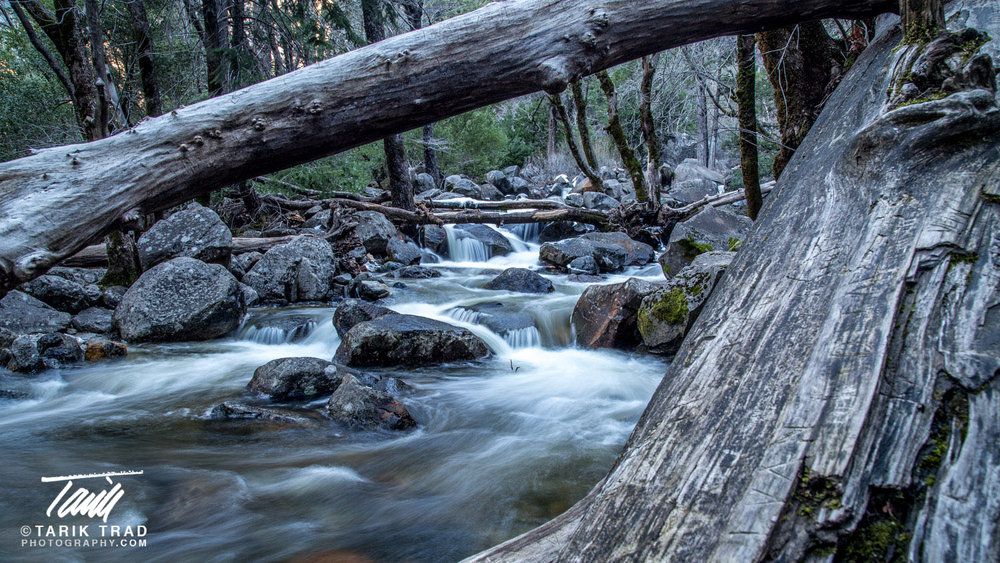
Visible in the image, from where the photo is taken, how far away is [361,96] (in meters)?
2.49

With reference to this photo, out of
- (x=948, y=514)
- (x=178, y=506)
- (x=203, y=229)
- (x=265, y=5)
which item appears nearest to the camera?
(x=948, y=514)

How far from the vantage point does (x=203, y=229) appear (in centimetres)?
802

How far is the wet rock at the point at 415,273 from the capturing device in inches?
393

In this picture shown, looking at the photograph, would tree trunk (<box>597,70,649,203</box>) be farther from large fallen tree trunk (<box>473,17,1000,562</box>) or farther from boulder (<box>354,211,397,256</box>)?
large fallen tree trunk (<box>473,17,1000,562</box>)

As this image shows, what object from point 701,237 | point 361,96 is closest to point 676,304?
point 701,237

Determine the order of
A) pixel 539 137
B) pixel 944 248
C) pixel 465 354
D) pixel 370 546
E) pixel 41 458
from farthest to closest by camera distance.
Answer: pixel 539 137 → pixel 465 354 → pixel 41 458 → pixel 370 546 → pixel 944 248

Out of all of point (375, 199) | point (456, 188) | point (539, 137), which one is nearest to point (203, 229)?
point (375, 199)

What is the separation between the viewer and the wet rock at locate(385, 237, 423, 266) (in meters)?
10.9

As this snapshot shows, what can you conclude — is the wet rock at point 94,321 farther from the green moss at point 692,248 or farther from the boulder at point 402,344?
the green moss at point 692,248

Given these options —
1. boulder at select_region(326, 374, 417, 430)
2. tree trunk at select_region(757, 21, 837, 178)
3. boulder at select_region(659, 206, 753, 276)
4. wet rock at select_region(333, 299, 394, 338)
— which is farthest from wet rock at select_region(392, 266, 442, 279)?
tree trunk at select_region(757, 21, 837, 178)

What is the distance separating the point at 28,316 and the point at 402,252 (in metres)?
5.89

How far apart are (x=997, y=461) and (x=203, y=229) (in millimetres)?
8744

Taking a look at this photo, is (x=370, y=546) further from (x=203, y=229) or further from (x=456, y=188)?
(x=456, y=188)

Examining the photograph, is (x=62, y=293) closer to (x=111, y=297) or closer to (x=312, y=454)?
(x=111, y=297)
